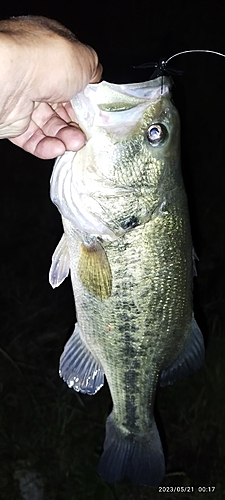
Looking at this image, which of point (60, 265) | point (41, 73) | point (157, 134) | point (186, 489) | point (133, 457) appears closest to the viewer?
point (41, 73)

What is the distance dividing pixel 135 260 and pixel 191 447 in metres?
2.53

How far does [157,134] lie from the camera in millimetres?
1453

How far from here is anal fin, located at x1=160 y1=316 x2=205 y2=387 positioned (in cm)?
178

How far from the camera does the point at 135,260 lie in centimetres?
156

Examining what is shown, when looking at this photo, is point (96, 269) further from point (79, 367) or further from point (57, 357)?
point (57, 357)

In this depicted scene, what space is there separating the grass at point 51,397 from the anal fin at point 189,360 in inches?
74.8

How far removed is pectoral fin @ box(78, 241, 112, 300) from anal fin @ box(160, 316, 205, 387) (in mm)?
362

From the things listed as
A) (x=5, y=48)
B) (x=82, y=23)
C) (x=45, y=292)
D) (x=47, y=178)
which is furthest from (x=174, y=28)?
(x=5, y=48)

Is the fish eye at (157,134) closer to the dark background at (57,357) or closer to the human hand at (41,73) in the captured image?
the human hand at (41,73)

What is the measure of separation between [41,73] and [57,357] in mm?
2713

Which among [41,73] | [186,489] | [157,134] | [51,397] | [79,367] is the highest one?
[41,73]

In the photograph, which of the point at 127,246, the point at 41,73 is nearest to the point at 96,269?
the point at 127,246

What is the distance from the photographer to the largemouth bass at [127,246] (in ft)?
4.74

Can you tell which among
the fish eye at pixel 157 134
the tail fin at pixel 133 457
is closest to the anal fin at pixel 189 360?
the tail fin at pixel 133 457
